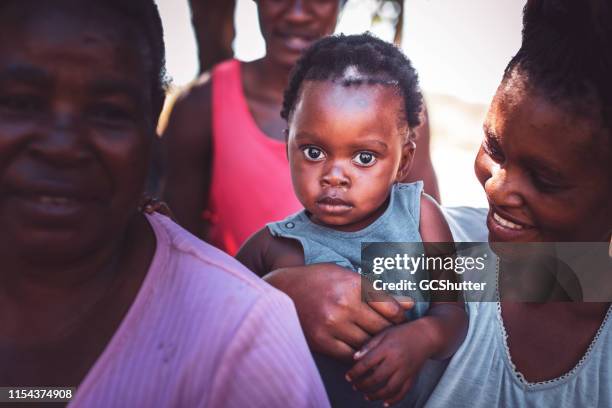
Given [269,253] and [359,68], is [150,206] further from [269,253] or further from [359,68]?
[359,68]

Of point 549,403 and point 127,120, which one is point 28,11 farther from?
point 549,403

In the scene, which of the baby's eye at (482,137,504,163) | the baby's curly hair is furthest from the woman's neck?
the baby's eye at (482,137,504,163)

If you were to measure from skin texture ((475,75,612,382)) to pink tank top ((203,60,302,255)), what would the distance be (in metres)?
0.92

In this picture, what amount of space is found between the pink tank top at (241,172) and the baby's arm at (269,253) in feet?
1.63

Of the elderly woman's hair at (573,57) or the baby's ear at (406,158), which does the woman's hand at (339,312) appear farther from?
the elderly woman's hair at (573,57)

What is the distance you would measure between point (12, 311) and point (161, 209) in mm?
512

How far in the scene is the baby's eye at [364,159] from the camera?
1.74 m

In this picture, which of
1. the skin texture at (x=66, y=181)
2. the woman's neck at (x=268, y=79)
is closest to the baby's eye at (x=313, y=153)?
the skin texture at (x=66, y=181)

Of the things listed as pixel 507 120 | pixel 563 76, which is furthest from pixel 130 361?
pixel 563 76

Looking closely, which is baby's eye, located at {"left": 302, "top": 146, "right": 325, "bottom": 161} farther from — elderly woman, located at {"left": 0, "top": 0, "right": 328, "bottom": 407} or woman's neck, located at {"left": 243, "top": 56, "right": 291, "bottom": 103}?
woman's neck, located at {"left": 243, "top": 56, "right": 291, "bottom": 103}

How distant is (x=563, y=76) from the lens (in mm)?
1397

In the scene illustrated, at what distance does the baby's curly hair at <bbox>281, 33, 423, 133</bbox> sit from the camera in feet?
5.80

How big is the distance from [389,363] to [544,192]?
1.84ft

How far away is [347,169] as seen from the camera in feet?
5.66
